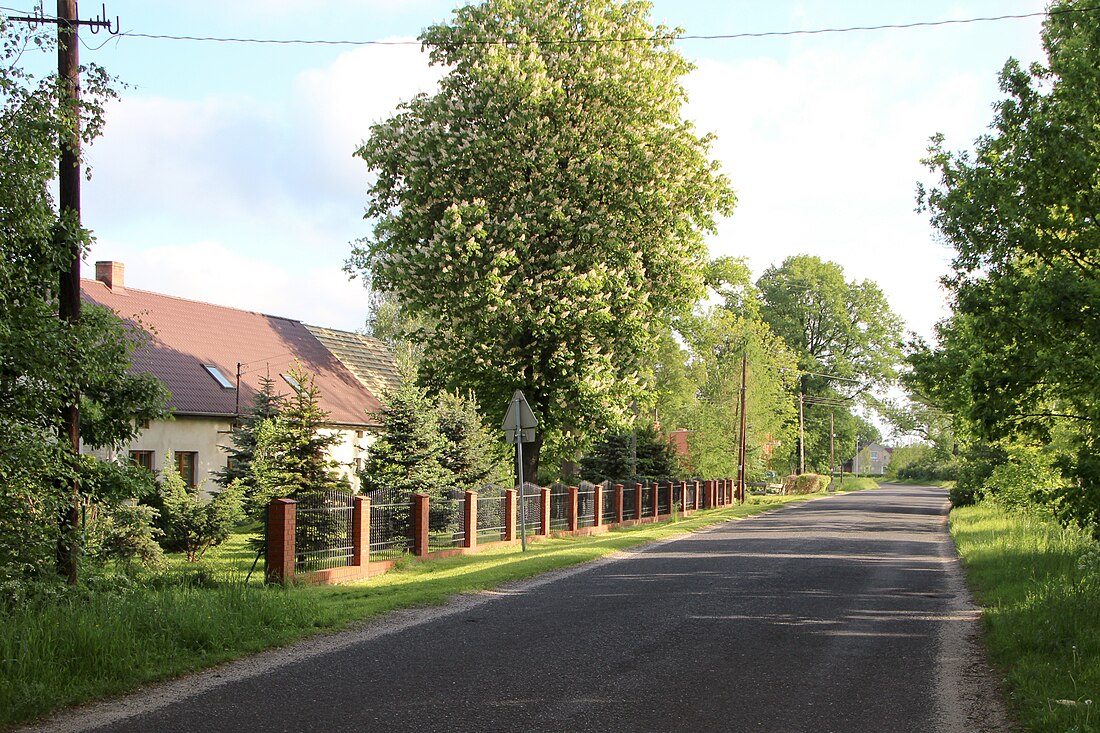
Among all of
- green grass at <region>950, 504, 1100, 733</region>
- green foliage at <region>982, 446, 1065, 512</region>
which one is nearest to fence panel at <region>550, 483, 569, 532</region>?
green grass at <region>950, 504, 1100, 733</region>

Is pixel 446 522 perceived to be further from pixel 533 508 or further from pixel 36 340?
pixel 36 340

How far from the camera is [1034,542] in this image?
16219mm

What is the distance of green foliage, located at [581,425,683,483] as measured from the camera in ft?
120

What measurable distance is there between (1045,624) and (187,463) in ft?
81.5

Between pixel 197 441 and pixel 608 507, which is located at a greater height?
pixel 197 441

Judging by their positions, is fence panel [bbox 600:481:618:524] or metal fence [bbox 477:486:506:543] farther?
fence panel [bbox 600:481:618:524]

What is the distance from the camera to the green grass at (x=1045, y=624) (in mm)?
6555

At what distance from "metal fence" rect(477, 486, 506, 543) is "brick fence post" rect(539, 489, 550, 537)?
2266 millimetres

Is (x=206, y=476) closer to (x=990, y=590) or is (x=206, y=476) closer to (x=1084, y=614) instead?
(x=990, y=590)

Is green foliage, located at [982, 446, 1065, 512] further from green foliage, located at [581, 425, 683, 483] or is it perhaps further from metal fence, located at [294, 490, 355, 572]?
green foliage, located at [581, 425, 683, 483]

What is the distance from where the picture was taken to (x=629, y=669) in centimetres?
808

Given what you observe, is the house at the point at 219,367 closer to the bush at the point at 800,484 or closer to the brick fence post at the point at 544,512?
the brick fence post at the point at 544,512

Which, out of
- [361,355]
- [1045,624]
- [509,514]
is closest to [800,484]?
[361,355]

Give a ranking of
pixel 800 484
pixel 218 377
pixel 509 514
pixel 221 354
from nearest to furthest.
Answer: pixel 509 514
pixel 218 377
pixel 221 354
pixel 800 484
